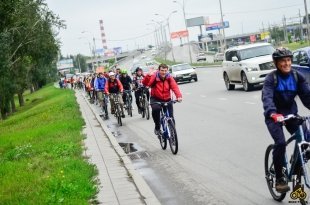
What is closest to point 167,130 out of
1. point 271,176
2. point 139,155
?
point 139,155

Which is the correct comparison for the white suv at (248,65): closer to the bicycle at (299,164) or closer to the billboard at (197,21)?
the bicycle at (299,164)

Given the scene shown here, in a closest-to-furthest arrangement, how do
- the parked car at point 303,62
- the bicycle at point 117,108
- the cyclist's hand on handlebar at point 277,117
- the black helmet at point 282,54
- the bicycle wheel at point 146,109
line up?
1. the cyclist's hand on handlebar at point 277,117
2. the black helmet at point 282,54
3. the parked car at point 303,62
4. the bicycle at point 117,108
5. the bicycle wheel at point 146,109

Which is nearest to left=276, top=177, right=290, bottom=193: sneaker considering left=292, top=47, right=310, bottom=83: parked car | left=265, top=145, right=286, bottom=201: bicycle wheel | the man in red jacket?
left=265, top=145, right=286, bottom=201: bicycle wheel

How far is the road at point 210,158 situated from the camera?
7684 mm

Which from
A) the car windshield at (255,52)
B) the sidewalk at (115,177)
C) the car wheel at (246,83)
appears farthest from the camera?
the car windshield at (255,52)

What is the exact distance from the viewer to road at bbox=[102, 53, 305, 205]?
768cm

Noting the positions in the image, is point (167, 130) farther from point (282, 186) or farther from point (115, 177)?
point (282, 186)

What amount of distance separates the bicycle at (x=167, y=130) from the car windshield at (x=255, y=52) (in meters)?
13.6

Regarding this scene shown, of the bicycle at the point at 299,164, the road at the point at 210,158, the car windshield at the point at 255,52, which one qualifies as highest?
the car windshield at the point at 255,52

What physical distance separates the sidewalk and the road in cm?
27

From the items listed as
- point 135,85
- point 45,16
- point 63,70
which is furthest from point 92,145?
point 63,70

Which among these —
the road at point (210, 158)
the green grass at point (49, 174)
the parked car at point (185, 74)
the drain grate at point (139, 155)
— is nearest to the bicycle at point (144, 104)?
the road at point (210, 158)

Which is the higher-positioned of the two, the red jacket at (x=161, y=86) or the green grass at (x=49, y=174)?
the red jacket at (x=161, y=86)

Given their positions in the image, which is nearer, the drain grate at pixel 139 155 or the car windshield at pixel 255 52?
the drain grate at pixel 139 155
